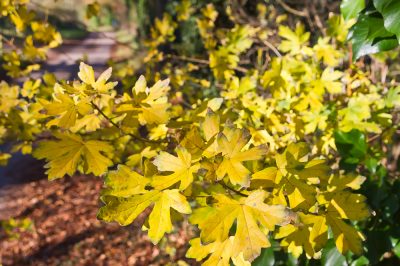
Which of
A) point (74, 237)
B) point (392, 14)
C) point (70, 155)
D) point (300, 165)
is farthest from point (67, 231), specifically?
point (392, 14)

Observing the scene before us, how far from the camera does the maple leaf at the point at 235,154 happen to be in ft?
3.16

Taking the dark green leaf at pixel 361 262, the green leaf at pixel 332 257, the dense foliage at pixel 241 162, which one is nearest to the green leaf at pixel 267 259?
the dense foliage at pixel 241 162

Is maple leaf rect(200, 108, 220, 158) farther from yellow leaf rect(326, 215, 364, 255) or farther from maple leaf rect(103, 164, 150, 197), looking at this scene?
yellow leaf rect(326, 215, 364, 255)

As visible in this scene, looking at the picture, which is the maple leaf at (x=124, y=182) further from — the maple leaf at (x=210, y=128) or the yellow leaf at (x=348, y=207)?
the yellow leaf at (x=348, y=207)

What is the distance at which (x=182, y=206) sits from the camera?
1.00m

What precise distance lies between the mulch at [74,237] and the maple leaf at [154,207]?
307 centimetres

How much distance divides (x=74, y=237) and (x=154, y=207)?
5.05 metres

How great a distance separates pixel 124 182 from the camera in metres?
1.05

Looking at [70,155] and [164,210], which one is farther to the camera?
[70,155]

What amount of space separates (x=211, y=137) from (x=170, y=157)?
128mm

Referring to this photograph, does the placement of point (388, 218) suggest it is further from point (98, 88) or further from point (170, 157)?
point (98, 88)

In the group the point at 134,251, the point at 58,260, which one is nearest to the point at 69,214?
the point at 58,260

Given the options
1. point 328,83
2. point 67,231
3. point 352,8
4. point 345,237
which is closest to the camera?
point 345,237

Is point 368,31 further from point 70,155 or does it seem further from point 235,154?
point 70,155
